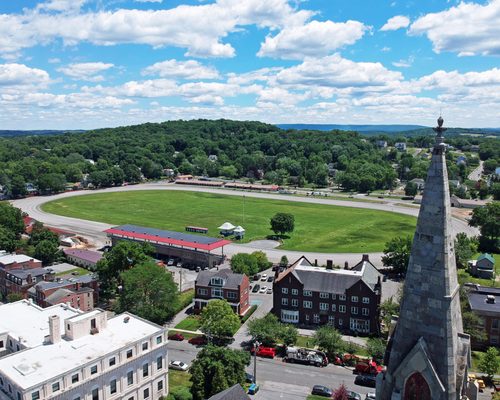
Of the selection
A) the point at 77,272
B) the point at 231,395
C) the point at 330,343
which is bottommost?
the point at 77,272

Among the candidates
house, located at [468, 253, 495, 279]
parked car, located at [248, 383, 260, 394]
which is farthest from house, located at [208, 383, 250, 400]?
house, located at [468, 253, 495, 279]

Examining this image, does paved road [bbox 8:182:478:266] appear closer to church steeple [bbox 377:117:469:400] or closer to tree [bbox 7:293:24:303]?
tree [bbox 7:293:24:303]

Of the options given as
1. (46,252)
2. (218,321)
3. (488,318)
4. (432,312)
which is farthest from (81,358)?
(46,252)

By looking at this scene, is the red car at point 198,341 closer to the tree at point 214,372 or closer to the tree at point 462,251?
the tree at point 214,372

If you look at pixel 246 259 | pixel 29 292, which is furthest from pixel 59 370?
pixel 246 259

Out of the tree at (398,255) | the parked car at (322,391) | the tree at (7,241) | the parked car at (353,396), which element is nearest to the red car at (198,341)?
the parked car at (322,391)

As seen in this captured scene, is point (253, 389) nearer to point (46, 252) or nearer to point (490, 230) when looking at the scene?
point (46, 252)

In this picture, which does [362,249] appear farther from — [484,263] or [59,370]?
[59,370]
